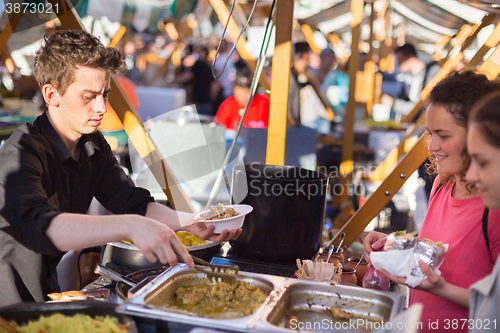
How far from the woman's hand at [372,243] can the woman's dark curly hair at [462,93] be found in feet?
1.30

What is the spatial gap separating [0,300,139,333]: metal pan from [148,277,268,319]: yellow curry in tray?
0.14m

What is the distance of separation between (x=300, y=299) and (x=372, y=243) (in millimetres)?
451

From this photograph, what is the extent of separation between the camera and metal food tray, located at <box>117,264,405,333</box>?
1273mm

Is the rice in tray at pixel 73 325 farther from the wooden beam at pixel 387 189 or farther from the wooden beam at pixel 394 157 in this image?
the wooden beam at pixel 394 157

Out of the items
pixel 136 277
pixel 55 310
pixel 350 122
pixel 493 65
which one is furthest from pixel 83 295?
pixel 350 122

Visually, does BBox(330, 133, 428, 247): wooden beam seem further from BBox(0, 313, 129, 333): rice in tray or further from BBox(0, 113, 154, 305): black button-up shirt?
BBox(0, 313, 129, 333): rice in tray

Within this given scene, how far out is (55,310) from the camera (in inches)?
47.3

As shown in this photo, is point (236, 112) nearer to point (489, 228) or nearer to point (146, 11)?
point (146, 11)

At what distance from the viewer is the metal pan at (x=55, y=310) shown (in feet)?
3.81

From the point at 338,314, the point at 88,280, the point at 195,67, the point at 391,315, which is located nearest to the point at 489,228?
the point at 391,315

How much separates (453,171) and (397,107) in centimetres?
678

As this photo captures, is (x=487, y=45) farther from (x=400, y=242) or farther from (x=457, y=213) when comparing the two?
(x=400, y=242)

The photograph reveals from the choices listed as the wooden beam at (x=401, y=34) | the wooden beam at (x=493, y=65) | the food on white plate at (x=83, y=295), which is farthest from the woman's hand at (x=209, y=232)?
the wooden beam at (x=401, y=34)

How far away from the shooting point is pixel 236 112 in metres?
5.61
